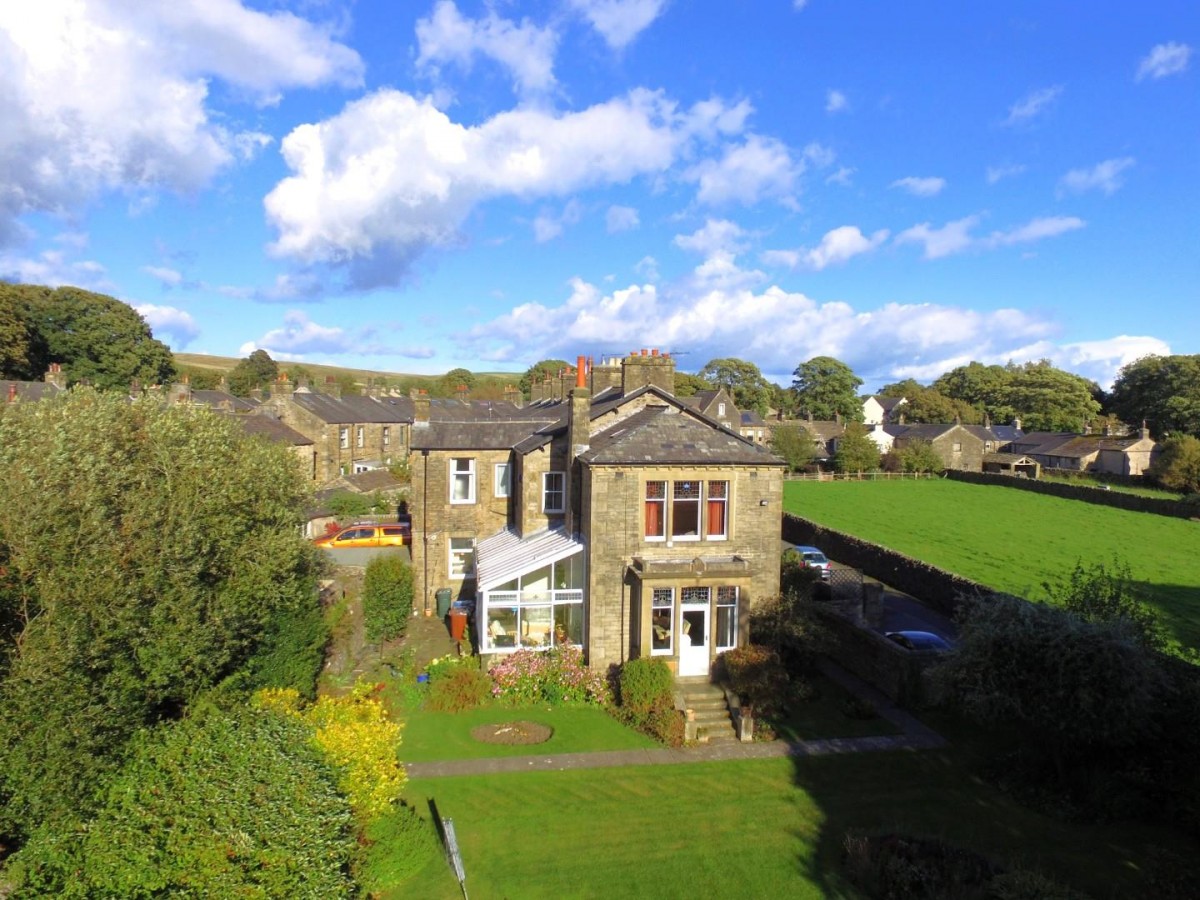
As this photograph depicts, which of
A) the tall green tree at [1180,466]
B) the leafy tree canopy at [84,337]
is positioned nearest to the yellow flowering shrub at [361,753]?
the leafy tree canopy at [84,337]

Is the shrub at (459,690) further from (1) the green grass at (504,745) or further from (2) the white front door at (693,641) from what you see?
(2) the white front door at (693,641)

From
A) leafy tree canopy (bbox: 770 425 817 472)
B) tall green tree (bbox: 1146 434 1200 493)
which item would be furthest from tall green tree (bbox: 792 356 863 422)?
tall green tree (bbox: 1146 434 1200 493)

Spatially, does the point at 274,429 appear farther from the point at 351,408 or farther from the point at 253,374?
the point at 253,374

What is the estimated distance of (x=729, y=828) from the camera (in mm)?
12953

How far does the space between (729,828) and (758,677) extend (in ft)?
16.0

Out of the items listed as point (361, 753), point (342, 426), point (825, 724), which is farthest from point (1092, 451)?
point (361, 753)

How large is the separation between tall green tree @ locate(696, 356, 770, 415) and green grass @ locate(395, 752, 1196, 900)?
95.5m

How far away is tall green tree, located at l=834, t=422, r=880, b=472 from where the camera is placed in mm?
76375

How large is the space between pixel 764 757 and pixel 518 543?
10.0 metres

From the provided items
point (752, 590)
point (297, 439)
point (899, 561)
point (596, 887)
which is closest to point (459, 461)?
point (752, 590)

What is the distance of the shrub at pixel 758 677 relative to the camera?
17281 millimetres

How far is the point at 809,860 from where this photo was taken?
39.5 ft

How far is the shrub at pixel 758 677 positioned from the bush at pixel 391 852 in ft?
27.7

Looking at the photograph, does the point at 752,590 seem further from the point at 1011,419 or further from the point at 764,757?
the point at 1011,419
